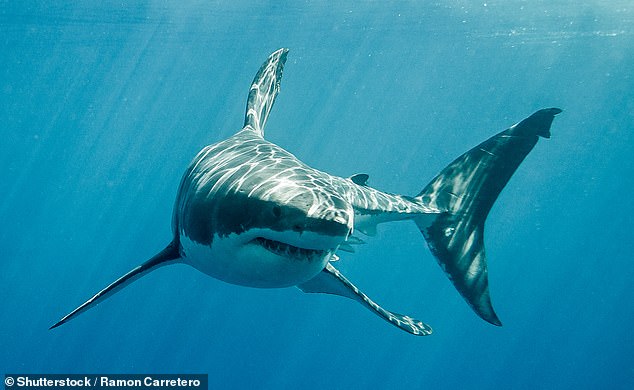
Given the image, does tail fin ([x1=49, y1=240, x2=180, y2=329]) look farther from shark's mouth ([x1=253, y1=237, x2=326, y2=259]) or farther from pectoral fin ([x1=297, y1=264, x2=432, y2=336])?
shark's mouth ([x1=253, y1=237, x2=326, y2=259])

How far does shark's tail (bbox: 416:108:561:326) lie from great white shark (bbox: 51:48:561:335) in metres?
0.01

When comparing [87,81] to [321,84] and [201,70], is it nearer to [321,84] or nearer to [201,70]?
[201,70]

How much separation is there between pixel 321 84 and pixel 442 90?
10418mm

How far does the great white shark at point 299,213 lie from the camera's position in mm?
3002

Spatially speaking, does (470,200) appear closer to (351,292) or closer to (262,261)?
(351,292)

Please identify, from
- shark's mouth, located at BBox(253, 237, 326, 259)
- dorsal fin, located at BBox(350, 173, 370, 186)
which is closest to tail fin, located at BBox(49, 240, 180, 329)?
shark's mouth, located at BBox(253, 237, 326, 259)

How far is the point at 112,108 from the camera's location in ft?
164

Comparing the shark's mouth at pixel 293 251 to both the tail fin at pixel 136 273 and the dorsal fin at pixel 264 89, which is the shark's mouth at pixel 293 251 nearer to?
the tail fin at pixel 136 273

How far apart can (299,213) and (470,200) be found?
154 inches

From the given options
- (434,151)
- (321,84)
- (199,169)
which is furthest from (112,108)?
(199,169)

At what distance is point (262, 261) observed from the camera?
10.8 ft

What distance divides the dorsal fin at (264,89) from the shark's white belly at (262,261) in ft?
10.8

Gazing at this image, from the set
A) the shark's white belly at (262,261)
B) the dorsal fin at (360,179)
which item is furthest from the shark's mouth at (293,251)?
the dorsal fin at (360,179)

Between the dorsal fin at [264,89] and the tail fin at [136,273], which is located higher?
the dorsal fin at [264,89]
